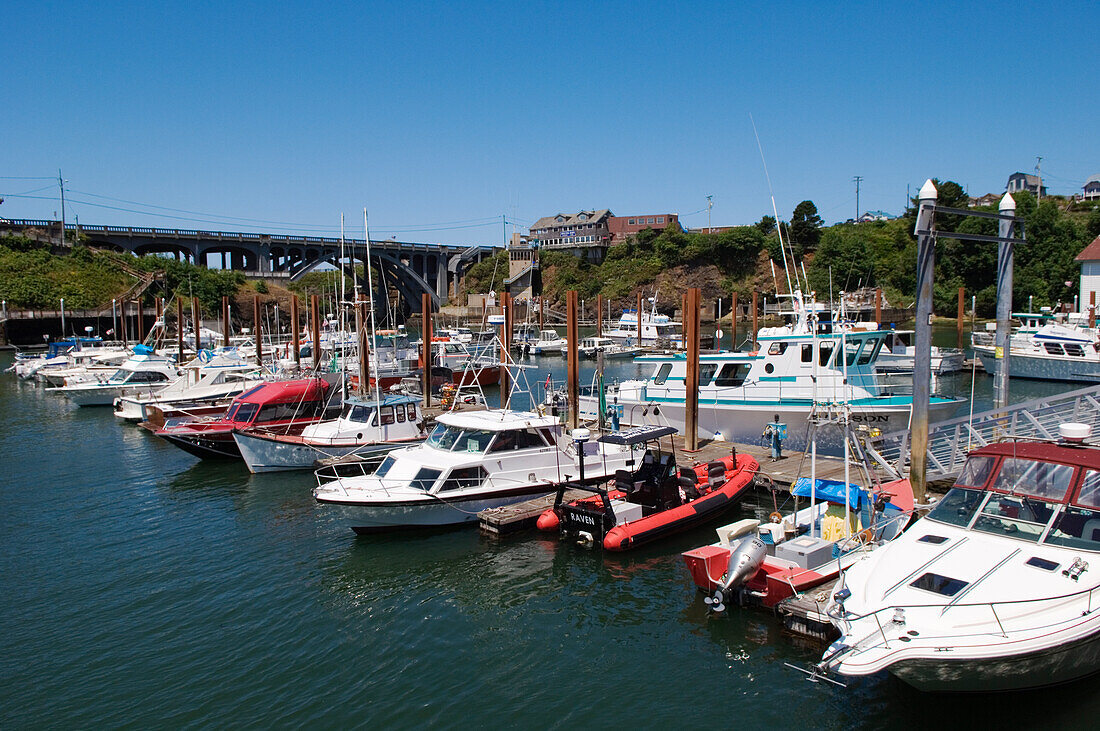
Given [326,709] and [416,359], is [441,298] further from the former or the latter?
[326,709]

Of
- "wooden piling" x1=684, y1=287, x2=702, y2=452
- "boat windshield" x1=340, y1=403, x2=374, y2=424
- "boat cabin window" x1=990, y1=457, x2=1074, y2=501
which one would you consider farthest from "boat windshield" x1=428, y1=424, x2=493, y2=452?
"boat cabin window" x1=990, y1=457, x2=1074, y2=501

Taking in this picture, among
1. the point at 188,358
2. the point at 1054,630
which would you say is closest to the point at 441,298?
the point at 188,358

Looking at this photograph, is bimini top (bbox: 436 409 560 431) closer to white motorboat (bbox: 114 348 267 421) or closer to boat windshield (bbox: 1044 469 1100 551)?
boat windshield (bbox: 1044 469 1100 551)

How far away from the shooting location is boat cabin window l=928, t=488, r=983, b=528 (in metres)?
11.2

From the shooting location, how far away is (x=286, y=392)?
27.8 meters

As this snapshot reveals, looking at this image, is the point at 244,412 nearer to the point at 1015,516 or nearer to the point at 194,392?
the point at 194,392

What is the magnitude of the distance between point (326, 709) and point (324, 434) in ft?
50.7

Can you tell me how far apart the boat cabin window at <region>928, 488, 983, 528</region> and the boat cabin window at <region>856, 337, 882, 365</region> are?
44.9 ft

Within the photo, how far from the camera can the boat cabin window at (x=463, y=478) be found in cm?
1809

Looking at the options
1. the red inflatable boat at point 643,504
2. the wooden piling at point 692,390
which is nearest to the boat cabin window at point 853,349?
the wooden piling at point 692,390

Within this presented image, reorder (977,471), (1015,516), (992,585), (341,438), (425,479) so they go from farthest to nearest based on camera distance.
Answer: (341,438)
(425,479)
(977,471)
(1015,516)
(992,585)

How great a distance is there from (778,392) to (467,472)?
12291 mm

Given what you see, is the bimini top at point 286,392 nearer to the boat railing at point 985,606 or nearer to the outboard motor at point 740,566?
the outboard motor at point 740,566

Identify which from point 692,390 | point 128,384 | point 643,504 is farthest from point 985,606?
point 128,384
